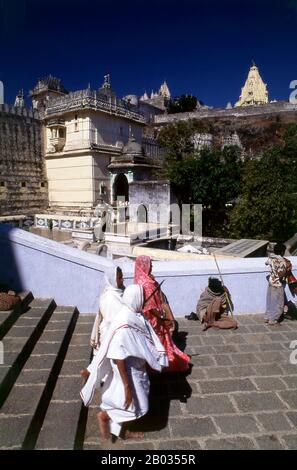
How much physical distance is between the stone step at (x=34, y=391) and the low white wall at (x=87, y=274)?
3.21 ft

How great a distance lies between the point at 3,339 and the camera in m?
4.05

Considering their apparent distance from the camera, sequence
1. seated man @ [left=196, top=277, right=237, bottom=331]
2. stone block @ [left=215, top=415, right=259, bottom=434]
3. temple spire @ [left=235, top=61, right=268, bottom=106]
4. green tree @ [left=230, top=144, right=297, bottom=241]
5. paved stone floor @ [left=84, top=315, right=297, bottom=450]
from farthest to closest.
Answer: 1. temple spire @ [left=235, top=61, right=268, bottom=106]
2. green tree @ [left=230, top=144, right=297, bottom=241]
3. seated man @ [left=196, top=277, right=237, bottom=331]
4. stone block @ [left=215, top=415, right=259, bottom=434]
5. paved stone floor @ [left=84, top=315, right=297, bottom=450]

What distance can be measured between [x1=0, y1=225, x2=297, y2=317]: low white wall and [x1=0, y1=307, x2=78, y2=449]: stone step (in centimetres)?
98

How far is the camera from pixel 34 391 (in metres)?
3.29

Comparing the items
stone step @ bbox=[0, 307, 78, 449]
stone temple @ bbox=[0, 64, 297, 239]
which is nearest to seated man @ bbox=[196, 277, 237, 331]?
stone step @ bbox=[0, 307, 78, 449]

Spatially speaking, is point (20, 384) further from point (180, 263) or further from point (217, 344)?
point (180, 263)

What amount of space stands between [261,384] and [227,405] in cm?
61

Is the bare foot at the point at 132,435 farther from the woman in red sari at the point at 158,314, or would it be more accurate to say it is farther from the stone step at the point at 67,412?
the woman in red sari at the point at 158,314

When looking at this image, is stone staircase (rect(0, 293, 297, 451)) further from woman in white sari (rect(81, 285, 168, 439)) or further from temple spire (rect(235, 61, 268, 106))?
temple spire (rect(235, 61, 268, 106))

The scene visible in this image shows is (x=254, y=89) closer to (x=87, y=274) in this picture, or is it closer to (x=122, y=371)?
(x=87, y=274)

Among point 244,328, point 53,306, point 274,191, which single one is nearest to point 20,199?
point 274,191

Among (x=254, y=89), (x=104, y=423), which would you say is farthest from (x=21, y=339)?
(x=254, y=89)

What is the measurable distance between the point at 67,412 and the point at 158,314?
4.79ft

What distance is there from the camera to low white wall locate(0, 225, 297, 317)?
5578 millimetres
